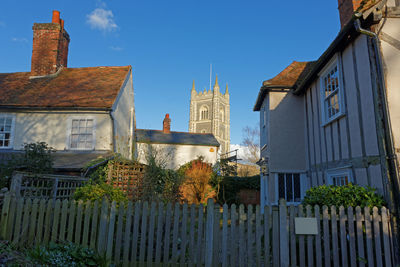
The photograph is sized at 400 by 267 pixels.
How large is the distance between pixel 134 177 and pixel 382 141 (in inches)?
331

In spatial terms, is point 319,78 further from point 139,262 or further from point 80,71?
Answer: point 80,71

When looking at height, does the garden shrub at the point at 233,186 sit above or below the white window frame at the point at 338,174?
below

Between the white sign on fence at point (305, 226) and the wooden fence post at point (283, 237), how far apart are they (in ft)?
0.58

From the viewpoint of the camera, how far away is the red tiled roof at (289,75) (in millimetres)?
10211

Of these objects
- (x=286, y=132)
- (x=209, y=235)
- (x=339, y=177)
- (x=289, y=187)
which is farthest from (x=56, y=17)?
(x=339, y=177)

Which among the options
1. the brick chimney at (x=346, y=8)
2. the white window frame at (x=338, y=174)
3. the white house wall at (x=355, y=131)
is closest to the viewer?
the white house wall at (x=355, y=131)

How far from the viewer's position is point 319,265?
4395 millimetres

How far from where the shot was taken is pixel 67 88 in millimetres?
13211

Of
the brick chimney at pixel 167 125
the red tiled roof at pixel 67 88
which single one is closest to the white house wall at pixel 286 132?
the red tiled roof at pixel 67 88

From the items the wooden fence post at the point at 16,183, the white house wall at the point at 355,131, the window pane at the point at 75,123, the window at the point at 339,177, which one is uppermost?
the window pane at the point at 75,123

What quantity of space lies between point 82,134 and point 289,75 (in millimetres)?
9041

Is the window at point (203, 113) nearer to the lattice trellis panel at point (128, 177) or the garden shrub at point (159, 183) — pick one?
the garden shrub at point (159, 183)

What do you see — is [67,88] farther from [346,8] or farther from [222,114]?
[222,114]

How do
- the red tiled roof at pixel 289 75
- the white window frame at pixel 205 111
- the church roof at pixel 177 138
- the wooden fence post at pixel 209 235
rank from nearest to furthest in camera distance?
the wooden fence post at pixel 209 235 < the red tiled roof at pixel 289 75 < the church roof at pixel 177 138 < the white window frame at pixel 205 111
